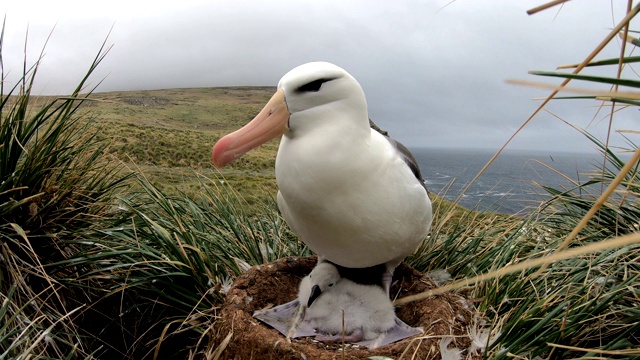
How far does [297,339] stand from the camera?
3.09 meters

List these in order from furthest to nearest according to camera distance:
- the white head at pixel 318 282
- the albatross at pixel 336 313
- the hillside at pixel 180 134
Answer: the hillside at pixel 180 134 < the white head at pixel 318 282 < the albatross at pixel 336 313

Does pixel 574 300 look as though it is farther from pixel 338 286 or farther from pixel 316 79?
pixel 316 79

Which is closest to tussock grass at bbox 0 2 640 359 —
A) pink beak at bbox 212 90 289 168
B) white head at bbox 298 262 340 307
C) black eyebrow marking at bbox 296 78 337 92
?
white head at bbox 298 262 340 307

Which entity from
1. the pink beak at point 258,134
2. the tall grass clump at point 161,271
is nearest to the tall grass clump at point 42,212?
the tall grass clump at point 161,271

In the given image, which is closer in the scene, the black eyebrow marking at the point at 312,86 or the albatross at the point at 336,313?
the black eyebrow marking at the point at 312,86

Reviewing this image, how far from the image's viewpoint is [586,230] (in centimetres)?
392

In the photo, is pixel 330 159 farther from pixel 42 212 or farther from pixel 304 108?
pixel 42 212

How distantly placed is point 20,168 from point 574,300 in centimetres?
377

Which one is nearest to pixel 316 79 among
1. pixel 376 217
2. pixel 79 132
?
pixel 376 217

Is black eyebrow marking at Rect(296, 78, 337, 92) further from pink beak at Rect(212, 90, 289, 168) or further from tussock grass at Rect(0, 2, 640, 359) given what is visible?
tussock grass at Rect(0, 2, 640, 359)

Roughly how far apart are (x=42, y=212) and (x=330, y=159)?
2185 mm

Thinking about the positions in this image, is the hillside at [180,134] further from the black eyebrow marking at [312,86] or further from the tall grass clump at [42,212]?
the black eyebrow marking at [312,86]

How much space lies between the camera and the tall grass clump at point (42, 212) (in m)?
3.04

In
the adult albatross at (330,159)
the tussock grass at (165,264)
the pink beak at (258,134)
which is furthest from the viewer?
the tussock grass at (165,264)
